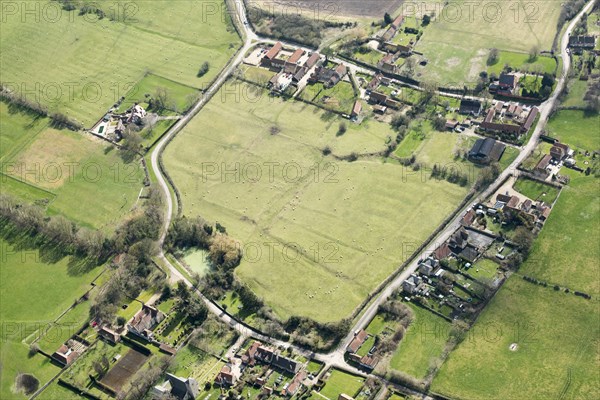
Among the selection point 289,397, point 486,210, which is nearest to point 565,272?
point 486,210

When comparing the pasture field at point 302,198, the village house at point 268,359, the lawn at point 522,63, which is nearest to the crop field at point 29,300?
the pasture field at point 302,198

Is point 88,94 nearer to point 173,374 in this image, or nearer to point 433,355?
point 173,374

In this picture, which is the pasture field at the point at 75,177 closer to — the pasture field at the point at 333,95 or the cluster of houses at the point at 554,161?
the pasture field at the point at 333,95

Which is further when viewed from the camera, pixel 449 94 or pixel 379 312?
pixel 449 94

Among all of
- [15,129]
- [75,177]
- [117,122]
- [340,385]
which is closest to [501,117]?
[340,385]

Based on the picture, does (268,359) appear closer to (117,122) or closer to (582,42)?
(117,122)

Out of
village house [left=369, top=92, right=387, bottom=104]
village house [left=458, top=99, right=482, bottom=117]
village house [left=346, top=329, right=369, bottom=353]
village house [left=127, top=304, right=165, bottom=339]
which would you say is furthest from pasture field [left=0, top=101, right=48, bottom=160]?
village house [left=458, top=99, right=482, bottom=117]
